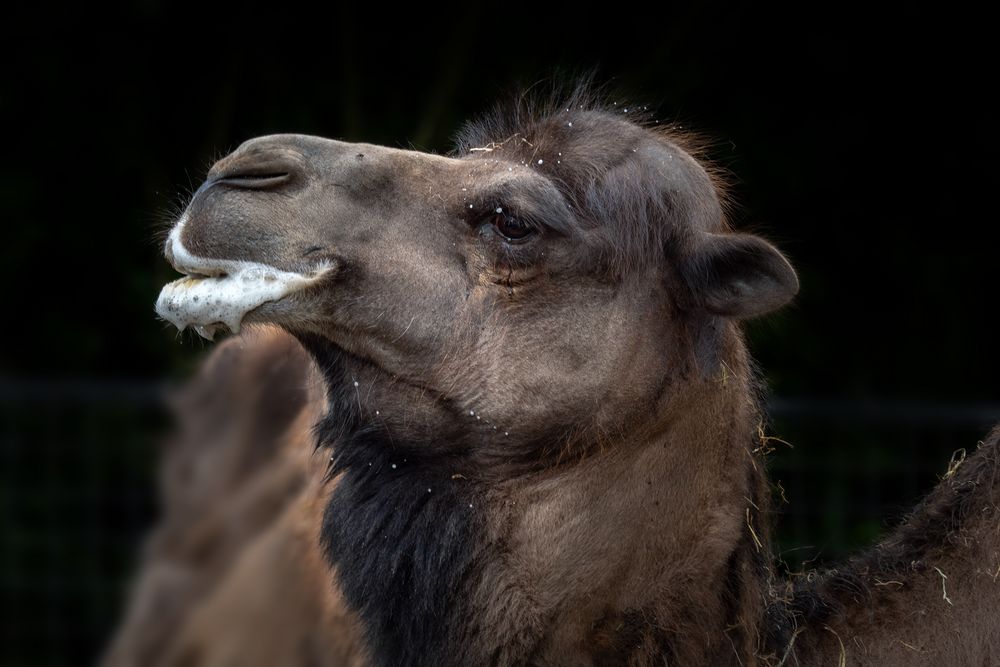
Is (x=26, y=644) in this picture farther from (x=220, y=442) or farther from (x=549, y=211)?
(x=549, y=211)

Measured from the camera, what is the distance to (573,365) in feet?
9.06

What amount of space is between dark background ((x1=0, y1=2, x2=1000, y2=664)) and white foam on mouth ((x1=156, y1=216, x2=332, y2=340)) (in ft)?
13.3

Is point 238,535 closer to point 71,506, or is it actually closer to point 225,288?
point 225,288

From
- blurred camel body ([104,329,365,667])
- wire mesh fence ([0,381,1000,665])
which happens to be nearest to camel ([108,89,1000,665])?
blurred camel body ([104,329,365,667])

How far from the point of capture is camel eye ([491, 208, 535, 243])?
281cm

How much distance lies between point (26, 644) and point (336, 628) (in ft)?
13.2

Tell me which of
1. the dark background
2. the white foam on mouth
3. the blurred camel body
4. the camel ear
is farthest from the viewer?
the dark background

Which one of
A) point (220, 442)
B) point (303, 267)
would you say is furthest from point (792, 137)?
point (303, 267)

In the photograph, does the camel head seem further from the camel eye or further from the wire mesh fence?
the wire mesh fence

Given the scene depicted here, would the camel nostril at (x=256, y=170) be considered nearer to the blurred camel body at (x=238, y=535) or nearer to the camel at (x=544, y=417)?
the camel at (x=544, y=417)

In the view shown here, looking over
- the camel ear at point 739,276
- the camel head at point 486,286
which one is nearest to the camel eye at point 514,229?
the camel head at point 486,286

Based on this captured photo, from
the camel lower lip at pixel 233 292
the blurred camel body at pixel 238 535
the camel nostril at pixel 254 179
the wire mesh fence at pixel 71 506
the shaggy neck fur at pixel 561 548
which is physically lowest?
the wire mesh fence at pixel 71 506

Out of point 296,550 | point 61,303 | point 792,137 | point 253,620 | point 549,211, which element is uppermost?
point 549,211

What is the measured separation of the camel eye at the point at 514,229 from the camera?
9.21ft
